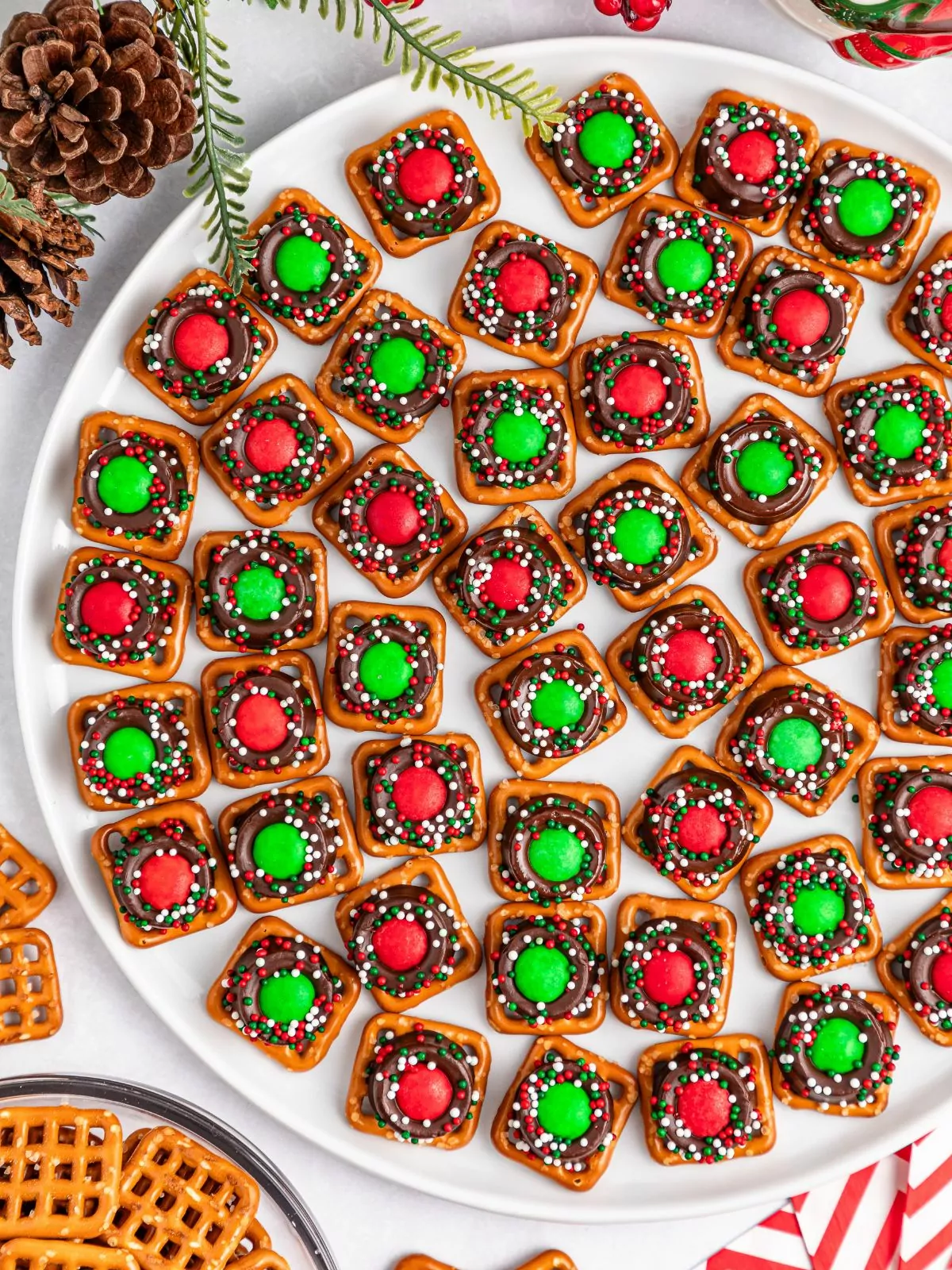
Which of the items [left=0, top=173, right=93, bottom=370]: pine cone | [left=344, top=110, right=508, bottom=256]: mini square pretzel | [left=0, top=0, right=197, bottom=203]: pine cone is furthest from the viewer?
[left=344, top=110, right=508, bottom=256]: mini square pretzel

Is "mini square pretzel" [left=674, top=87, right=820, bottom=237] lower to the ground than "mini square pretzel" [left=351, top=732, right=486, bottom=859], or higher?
higher

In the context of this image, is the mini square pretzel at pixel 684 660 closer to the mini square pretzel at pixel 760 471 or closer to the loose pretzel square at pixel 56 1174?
the mini square pretzel at pixel 760 471

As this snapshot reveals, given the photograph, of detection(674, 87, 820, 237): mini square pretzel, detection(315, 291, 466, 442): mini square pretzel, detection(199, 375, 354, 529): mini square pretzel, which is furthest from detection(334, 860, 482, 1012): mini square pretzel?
detection(674, 87, 820, 237): mini square pretzel

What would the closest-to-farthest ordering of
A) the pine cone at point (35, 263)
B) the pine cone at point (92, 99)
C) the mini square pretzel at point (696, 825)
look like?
the pine cone at point (92, 99), the pine cone at point (35, 263), the mini square pretzel at point (696, 825)

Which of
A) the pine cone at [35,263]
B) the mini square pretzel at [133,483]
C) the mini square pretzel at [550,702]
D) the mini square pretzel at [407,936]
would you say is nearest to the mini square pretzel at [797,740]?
the mini square pretzel at [550,702]

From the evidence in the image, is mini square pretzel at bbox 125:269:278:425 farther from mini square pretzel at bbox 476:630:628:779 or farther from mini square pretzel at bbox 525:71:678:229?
mini square pretzel at bbox 476:630:628:779

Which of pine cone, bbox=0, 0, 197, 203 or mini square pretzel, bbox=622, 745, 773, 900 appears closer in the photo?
pine cone, bbox=0, 0, 197, 203

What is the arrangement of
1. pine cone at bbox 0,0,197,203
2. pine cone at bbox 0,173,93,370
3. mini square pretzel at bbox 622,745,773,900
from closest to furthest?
pine cone at bbox 0,0,197,203 → pine cone at bbox 0,173,93,370 → mini square pretzel at bbox 622,745,773,900
